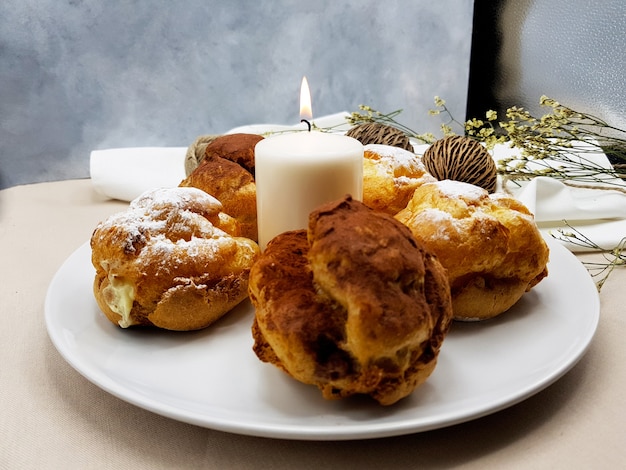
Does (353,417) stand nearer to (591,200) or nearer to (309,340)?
(309,340)

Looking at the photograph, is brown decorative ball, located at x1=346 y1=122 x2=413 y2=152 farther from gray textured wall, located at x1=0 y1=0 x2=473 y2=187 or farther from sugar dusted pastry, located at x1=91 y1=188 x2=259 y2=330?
gray textured wall, located at x1=0 y1=0 x2=473 y2=187

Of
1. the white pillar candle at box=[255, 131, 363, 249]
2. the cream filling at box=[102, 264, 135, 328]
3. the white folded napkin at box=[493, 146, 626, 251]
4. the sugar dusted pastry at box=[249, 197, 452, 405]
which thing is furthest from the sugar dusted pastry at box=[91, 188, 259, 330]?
the white folded napkin at box=[493, 146, 626, 251]

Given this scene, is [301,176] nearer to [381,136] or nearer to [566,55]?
[381,136]

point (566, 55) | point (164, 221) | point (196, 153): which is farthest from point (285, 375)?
point (566, 55)

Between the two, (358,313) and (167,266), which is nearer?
(358,313)

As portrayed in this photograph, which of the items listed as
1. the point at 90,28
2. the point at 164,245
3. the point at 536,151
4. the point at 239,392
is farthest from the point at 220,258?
the point at 90,28
